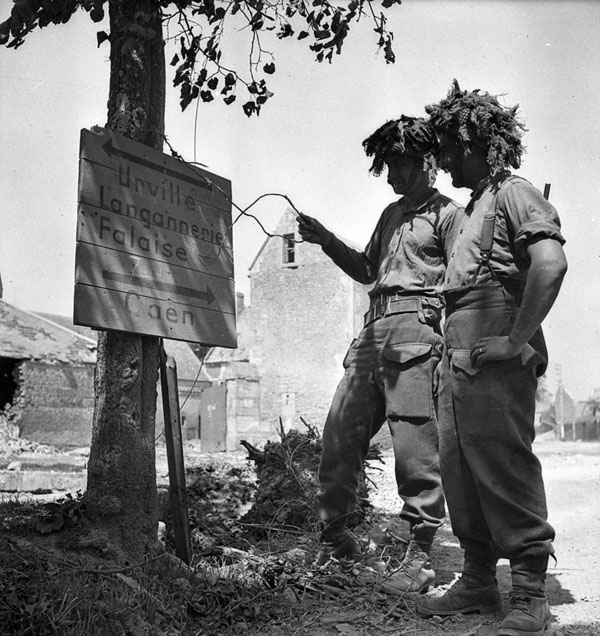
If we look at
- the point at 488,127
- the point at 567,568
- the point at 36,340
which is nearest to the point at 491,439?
the point at 488,127

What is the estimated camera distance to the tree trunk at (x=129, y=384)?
11.8 ft

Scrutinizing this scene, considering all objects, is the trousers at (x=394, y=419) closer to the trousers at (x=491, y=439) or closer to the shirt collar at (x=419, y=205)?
the trousers at (x=491, y=439)

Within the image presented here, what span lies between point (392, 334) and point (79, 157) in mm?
2042

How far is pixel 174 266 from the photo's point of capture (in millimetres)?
3936

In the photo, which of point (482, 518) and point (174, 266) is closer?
point (482, 518)

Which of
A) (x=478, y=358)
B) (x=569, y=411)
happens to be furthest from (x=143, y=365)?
(x=569, y=411)

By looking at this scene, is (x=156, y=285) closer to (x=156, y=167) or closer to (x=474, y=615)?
(x=156, y=167)

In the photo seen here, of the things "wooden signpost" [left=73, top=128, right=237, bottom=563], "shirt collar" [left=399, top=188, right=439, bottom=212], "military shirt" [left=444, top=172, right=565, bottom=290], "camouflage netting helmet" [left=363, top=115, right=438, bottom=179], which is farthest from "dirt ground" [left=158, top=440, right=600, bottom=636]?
"camouflage netting helmet" [left=363, top=115, right=438, bottom=179]

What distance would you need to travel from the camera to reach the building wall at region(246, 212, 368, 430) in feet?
85.2

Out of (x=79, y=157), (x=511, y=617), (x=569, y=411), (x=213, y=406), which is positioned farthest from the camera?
(x=569, y=411)

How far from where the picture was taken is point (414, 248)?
393 centimetres

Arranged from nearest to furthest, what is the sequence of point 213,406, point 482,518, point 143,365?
point 482,518, point 143,365, point 213,406

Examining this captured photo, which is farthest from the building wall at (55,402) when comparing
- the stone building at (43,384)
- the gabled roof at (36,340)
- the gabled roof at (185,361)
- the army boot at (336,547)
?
the army boot at (336,547)

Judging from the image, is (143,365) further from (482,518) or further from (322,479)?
(482,518)
